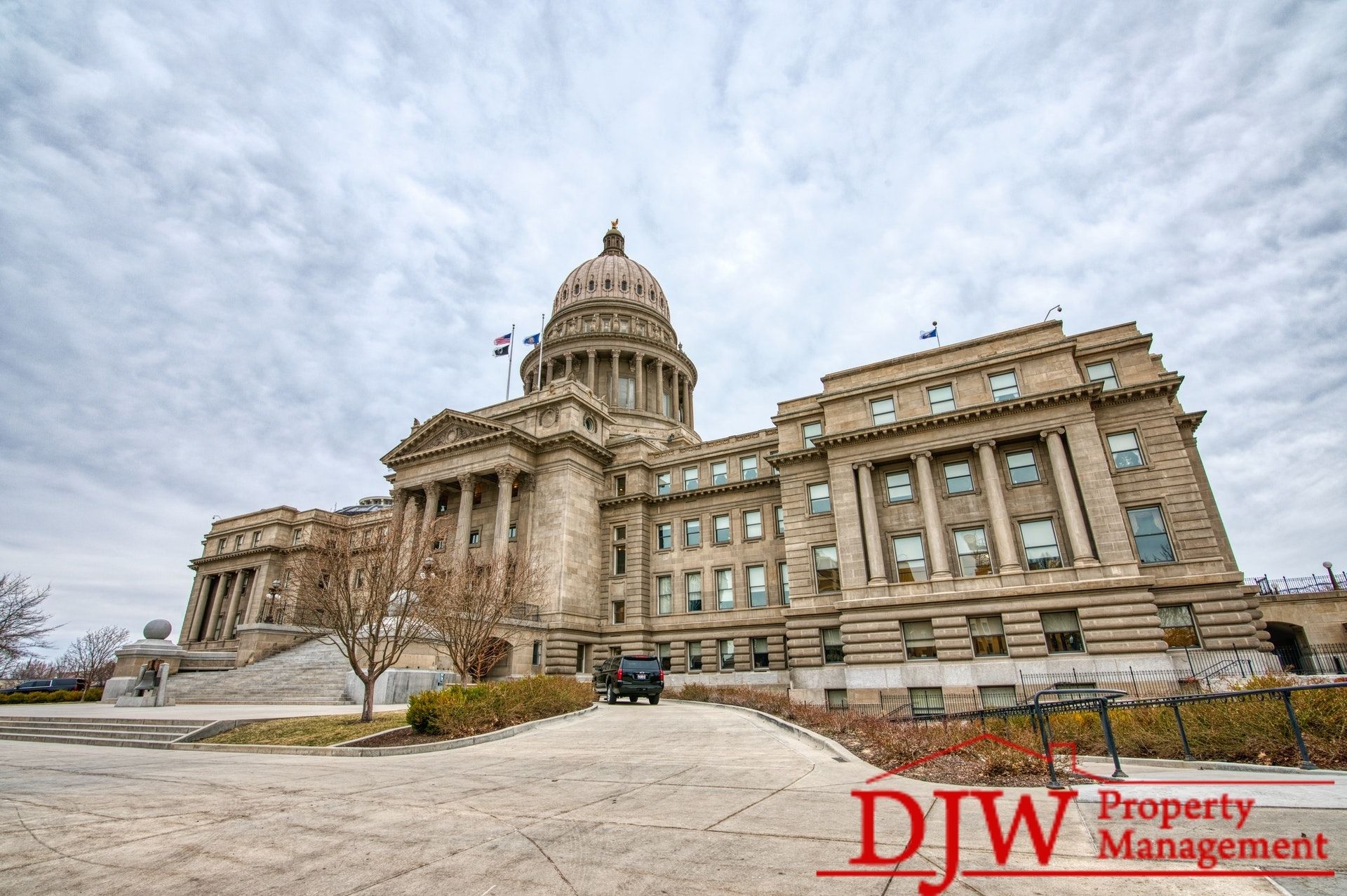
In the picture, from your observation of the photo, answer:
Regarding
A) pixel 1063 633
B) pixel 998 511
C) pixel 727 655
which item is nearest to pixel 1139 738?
pixel 1063 633

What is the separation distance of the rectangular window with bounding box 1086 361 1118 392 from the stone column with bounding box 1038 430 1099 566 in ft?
14.0

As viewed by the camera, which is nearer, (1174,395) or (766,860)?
(766,860)

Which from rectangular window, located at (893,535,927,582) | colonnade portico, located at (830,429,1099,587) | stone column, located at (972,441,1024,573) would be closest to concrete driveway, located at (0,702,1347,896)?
colonnade portico, located at (830,429,1099,587)

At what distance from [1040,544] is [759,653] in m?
18.3

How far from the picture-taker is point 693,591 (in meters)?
45.2

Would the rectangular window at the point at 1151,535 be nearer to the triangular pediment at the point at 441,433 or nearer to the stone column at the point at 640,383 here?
the triangular pediment at the point at 441,433

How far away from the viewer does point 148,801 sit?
29.6 feet

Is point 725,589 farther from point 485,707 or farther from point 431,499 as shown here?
point 485,707

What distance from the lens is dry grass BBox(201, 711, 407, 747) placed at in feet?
55.2

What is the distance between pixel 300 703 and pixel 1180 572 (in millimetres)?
40009

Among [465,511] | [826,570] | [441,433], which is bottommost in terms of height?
[826,570]

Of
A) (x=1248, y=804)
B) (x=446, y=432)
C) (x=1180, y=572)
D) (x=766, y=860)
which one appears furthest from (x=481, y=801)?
(x=446, y=432)

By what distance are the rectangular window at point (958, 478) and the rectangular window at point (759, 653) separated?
15683mm

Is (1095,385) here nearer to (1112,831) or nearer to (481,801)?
(1112,831)
